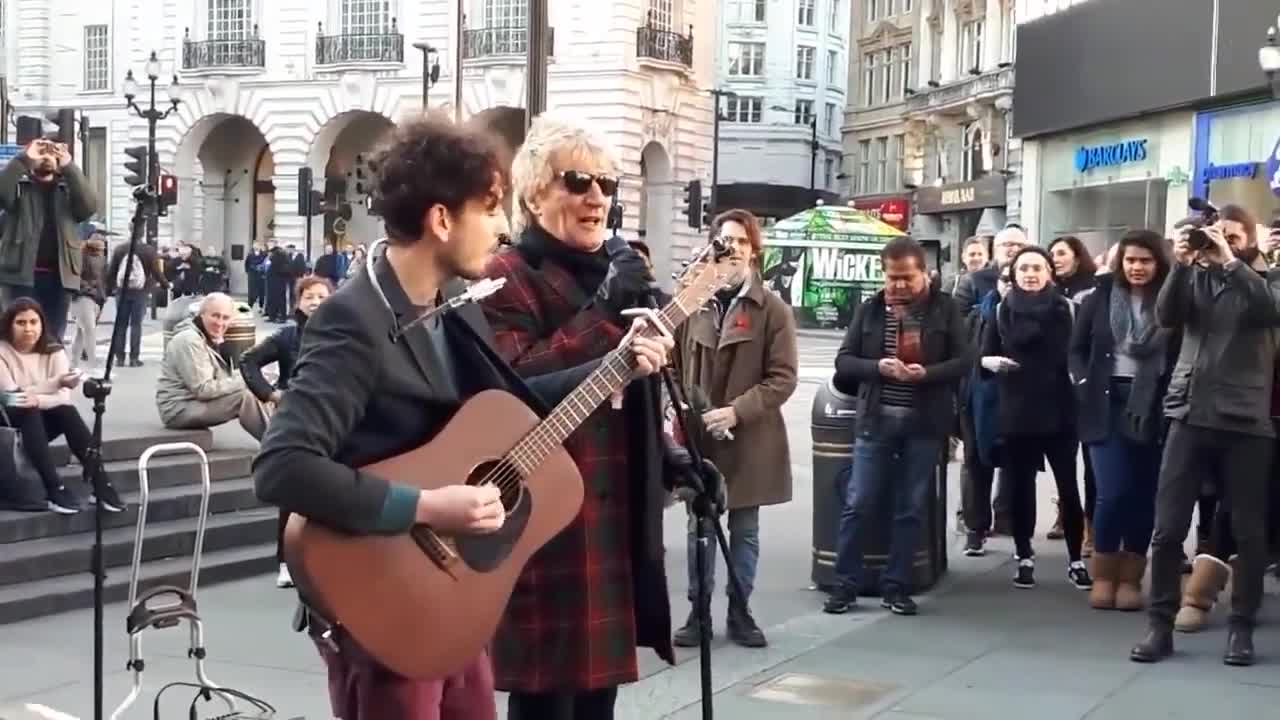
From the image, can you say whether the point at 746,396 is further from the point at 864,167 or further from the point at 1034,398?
the point at 864,167

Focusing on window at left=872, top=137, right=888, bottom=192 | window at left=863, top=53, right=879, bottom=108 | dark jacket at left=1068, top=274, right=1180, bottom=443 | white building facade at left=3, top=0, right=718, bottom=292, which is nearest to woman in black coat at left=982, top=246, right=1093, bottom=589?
dark jacket at left=1068, top=274, right=1180, bottom=443

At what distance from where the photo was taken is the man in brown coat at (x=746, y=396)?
7852mm

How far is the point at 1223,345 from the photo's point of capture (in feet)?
23.9

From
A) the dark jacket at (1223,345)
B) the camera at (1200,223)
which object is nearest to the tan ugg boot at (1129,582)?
the dark jacket at (1223,345)

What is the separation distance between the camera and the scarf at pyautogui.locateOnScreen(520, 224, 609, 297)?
403cm

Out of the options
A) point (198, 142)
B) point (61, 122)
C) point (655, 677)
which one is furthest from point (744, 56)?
point (655, 677)

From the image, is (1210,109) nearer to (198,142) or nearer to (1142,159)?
(1142,159)

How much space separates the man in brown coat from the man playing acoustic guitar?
4.30 meters

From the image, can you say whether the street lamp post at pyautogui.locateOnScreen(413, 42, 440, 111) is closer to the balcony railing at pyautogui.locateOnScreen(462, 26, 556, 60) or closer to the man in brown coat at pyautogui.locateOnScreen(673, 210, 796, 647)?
the balcony railing at pyautogui.locateOnScreen(462, 26, 556, 60)

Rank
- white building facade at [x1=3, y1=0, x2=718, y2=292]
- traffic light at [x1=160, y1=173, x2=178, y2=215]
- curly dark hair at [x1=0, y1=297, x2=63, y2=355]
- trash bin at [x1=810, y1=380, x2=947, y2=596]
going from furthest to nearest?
white building facade at [x1=3, y1=0, x2=718, y2=292]
traffic light at [x1=160, y1=173, x2=178, y2=215]
curly dark hair at [x1=0, y1=297, x2=63, y2=355]
trash bin at [x1=810, y1=380, x2=947, y2=596]

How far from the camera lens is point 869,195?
65.5 m

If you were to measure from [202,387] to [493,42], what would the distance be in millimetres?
40398

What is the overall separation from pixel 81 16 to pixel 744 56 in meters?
36.2

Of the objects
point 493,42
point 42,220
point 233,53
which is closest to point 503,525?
point 42,220
